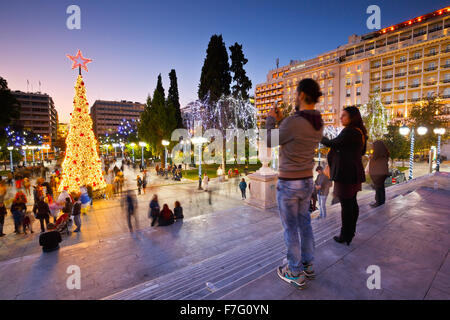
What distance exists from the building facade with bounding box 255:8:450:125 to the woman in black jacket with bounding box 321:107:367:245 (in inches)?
1787

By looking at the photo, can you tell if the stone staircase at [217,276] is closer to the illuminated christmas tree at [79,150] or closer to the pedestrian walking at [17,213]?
the pedestrian walking at [17,213]

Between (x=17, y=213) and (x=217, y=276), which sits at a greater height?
(x=217, y=276)

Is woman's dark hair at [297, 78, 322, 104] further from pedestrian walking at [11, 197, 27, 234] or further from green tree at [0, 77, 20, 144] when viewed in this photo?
green tree at [0, 77, 20, 144]

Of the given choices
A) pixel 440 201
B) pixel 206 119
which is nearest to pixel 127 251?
pixel 440 201

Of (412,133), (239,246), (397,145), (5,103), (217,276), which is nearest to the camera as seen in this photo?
(217,276)

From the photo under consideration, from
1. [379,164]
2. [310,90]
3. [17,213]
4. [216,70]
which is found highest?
[216,70]

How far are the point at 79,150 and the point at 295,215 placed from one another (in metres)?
15.4

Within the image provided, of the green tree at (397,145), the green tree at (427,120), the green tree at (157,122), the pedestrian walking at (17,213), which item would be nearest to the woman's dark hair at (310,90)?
the pedestrian walking at (17,213)

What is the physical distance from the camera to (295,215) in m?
2.25

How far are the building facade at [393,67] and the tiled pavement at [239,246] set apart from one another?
43.7 metres

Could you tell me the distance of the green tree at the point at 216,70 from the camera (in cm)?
2661

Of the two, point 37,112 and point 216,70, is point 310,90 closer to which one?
point 216,70

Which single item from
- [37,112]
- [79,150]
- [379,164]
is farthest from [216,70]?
[37,112]

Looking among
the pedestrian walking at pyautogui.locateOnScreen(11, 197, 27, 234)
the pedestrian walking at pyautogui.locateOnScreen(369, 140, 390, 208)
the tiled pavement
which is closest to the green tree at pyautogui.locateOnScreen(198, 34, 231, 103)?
the tiled pavement
